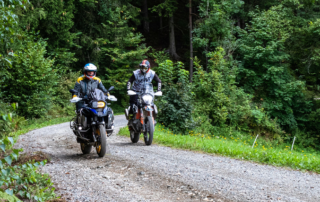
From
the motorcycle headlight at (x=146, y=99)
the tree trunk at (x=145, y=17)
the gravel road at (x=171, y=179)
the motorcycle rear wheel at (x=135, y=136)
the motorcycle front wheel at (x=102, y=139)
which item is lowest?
the gravel road at (x=171, y=179)

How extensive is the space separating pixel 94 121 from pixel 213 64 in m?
16.1

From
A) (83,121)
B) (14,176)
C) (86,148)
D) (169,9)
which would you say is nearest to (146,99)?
(86,148)

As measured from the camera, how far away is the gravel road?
4.36 meters

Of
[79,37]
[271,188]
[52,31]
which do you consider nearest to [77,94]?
[271,188]

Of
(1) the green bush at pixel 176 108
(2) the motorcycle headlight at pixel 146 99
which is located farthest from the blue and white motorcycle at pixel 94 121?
(1) the green bush at pixel 176 108

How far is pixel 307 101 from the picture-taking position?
72.1 feet

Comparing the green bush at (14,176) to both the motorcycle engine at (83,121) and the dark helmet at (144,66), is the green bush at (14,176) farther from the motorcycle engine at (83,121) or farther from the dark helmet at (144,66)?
the dark helmet at (144,66)

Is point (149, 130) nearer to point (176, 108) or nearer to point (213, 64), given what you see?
point (176, 108)

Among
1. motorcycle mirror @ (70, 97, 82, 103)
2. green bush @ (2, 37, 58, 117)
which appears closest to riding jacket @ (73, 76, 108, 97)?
motorcycle mirror @ (70, 97, 82, 103)

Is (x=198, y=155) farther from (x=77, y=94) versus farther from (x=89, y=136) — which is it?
(x=77, y=94)

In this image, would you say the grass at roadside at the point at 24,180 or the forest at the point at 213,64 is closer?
the grass at roadside at the point at 24,180

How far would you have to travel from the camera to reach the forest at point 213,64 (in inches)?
708

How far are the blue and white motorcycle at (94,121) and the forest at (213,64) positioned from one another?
810cm

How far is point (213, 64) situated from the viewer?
21.3 meters
